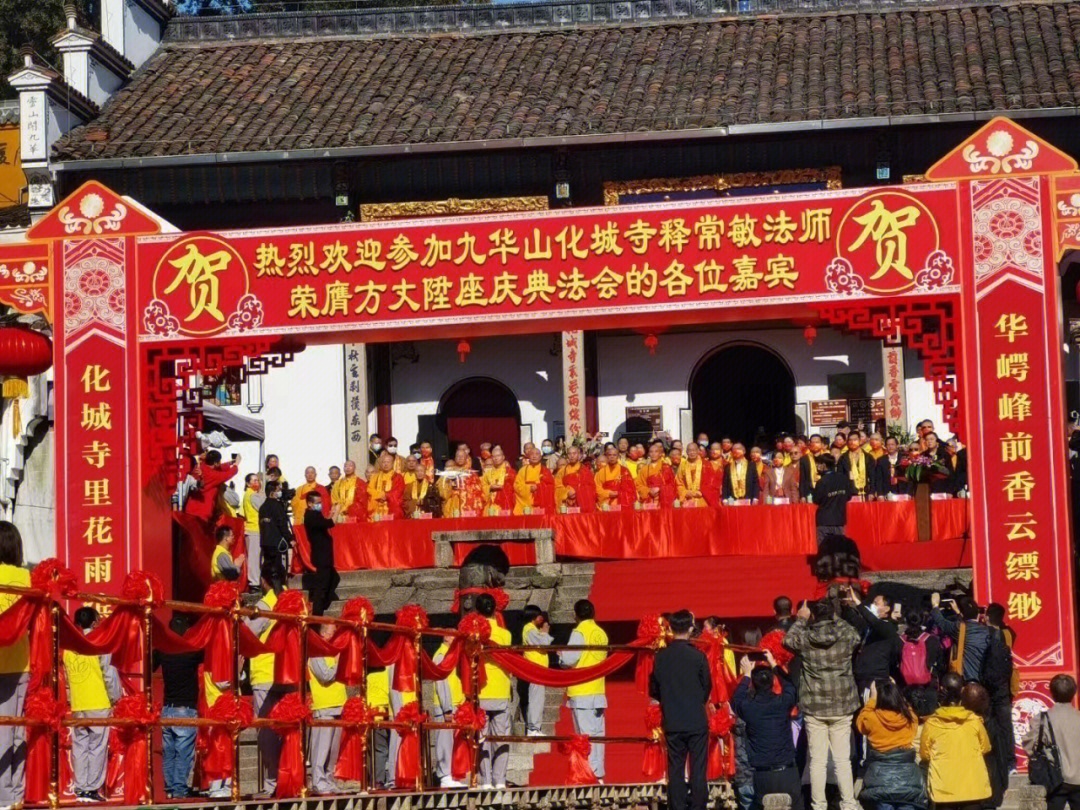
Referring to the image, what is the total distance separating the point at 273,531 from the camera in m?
21.9

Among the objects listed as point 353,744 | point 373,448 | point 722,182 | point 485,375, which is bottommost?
point 353,744

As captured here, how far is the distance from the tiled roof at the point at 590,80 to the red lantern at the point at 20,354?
769 cm

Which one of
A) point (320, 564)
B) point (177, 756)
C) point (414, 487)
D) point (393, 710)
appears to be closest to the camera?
point (177, 756)

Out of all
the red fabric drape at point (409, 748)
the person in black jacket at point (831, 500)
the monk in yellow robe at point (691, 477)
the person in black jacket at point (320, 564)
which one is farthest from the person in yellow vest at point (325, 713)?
the monk in yellow robe at point (691, 477)

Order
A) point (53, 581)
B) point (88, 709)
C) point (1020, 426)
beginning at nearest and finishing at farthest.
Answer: point (53, 581) → point (88, 709) → point (1020, 426)

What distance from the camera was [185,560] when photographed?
19406 millimetres

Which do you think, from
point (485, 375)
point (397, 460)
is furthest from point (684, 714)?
point (485, 375)

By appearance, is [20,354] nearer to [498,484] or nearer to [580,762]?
[580,762]

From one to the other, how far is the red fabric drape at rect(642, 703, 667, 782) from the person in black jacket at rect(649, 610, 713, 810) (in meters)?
1.55

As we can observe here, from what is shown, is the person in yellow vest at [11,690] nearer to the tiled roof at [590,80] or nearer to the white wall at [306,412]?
the tiled roof at [590,80]

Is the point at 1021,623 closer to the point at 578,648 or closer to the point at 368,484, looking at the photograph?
the point at 578,648

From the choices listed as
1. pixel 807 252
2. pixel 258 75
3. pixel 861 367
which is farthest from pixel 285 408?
pixel 807 252

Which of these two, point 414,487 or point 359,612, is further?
point 414,487

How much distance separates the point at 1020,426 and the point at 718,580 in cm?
454
